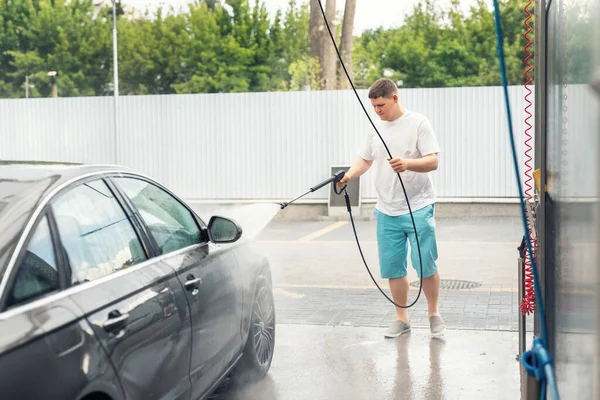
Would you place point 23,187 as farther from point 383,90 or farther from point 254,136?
point 254,136

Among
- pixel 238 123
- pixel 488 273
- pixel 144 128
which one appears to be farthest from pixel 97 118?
pixel 488 273

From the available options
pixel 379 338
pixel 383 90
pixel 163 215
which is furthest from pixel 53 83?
pixel 163 215

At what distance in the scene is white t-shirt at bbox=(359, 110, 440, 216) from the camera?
6312 mm

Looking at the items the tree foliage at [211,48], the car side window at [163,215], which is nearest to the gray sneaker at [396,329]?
the car side window at [163,215]

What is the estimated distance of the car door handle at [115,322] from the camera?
3.11 meters

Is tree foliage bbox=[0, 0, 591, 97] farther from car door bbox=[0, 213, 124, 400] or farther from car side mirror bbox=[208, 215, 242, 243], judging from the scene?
car door bbox=[0, 213, 124, 400]

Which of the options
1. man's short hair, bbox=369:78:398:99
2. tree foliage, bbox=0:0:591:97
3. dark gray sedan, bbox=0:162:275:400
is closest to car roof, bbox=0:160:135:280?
dark gray sedan, bbox=0:162:275:400

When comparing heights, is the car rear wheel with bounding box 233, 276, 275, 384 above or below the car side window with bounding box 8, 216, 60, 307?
below

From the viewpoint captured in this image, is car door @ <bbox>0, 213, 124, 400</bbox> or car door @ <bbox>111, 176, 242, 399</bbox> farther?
car door @ <bbox>111, 176, 242, 399</bbox>

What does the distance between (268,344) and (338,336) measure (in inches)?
56.0

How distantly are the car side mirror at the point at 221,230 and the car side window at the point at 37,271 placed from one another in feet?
5.00

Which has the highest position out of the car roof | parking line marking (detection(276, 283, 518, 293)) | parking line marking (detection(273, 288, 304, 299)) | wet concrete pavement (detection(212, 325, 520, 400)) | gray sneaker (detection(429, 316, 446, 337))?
the car roof

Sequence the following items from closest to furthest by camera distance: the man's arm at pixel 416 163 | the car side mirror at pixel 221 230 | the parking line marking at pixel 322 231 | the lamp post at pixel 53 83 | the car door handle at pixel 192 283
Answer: the car door handle at pixel 192 283, the car side mirror at pixel 221 230, the man's arm at pixel 416 163, the parking line marking at pixel 322 231, the lamp post at pixel 53 83

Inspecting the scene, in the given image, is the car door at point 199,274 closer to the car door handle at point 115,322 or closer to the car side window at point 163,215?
the car side window at point 163,215
